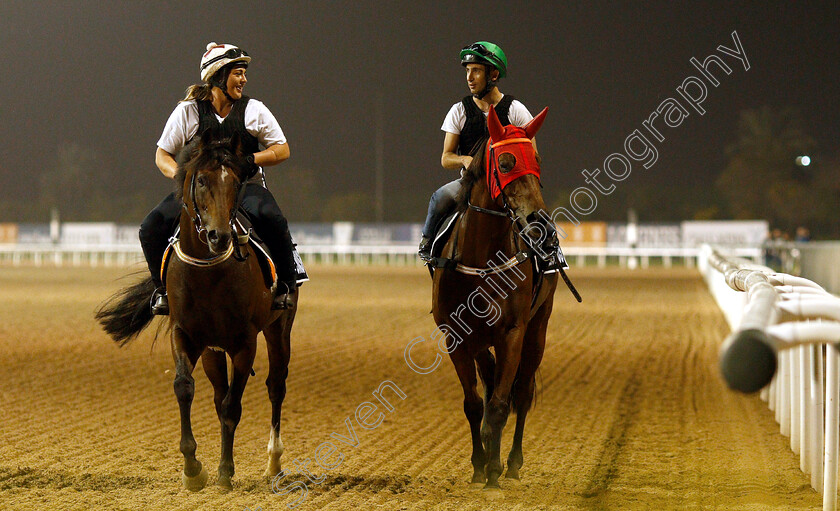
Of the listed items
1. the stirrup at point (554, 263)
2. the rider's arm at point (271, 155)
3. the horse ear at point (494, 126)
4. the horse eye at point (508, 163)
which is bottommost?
the stirrup at point (554, 263)

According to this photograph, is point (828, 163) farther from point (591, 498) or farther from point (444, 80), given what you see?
point (591, 498)

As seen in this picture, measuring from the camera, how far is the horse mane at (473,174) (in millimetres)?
5317

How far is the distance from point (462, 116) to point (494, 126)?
2.68ft

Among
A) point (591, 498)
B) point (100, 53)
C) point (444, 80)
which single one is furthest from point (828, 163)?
point (591, 498)

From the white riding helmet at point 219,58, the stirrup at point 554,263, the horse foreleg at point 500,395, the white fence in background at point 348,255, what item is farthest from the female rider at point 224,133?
the white fence in background at point 348,255

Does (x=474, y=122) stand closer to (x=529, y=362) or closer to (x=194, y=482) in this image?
(x=529, y=362)

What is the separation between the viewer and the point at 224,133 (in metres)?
5.48

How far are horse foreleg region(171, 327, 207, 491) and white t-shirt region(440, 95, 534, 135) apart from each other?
2107 millimetres

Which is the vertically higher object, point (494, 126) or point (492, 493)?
point (494, 126)

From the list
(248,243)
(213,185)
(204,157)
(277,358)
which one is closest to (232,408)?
(277,358)

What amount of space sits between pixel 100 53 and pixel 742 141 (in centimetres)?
4201

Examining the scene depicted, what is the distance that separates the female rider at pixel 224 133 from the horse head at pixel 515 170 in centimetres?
132

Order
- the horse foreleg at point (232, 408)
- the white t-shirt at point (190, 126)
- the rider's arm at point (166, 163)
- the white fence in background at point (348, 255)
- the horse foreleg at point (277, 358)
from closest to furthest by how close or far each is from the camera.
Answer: the horse foreleg at point (232, 408) → the rider's arm at point (166, 163) → the white t-shirt at point (190, 126) → the horse foreleg at point (277, 358) → the white fence in background at point (348, 255)

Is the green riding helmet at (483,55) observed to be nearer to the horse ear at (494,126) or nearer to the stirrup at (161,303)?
the horse ear at (494,126)
